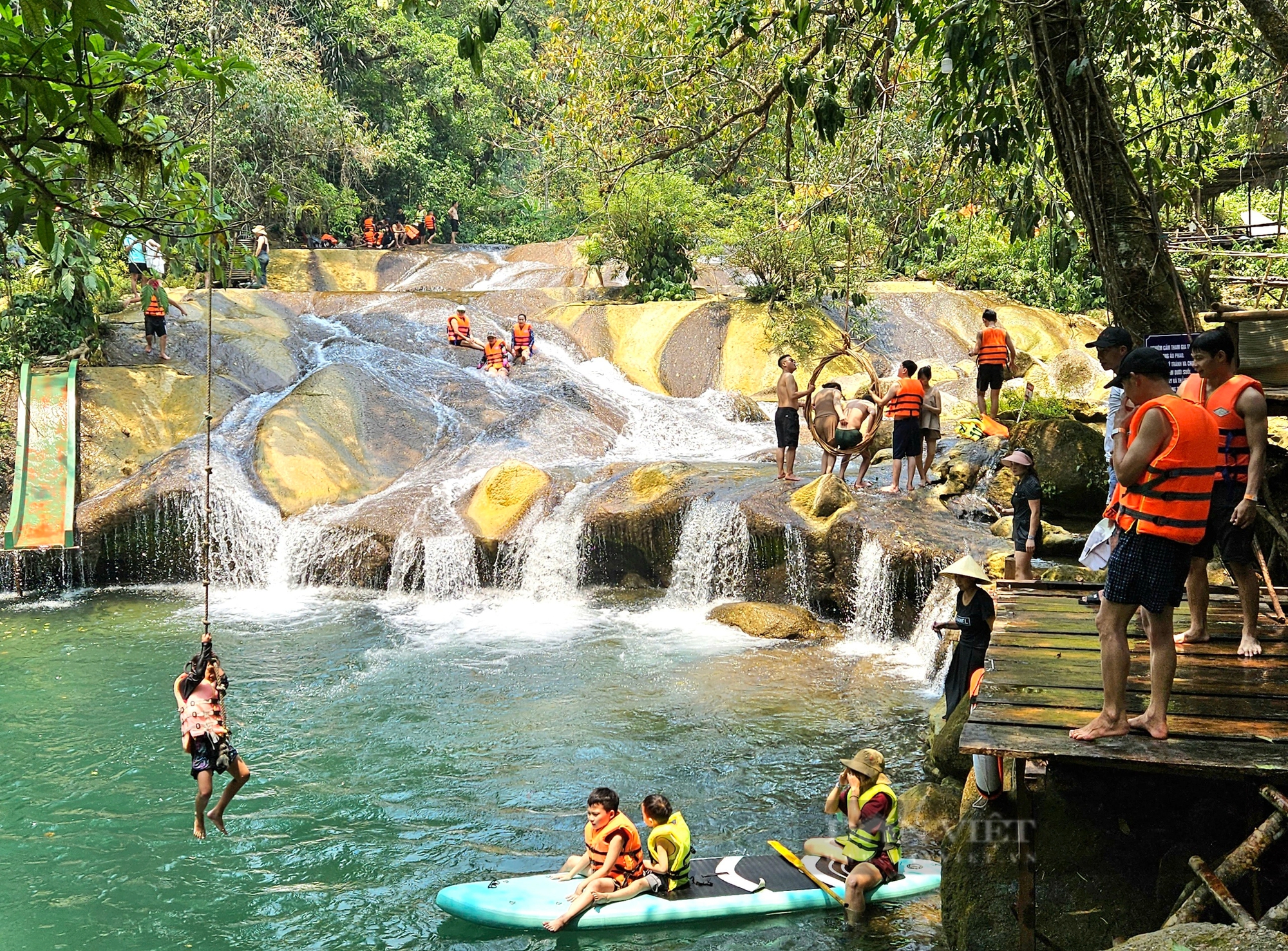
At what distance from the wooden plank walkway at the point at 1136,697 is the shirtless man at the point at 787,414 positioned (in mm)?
6803

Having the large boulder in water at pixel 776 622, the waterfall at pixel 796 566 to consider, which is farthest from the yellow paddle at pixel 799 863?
the waterfall at pixel 796 566

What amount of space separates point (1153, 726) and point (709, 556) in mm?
9221

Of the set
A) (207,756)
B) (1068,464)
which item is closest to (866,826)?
(207,756)

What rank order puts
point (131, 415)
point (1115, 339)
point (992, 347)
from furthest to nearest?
point (131, 415) < point (992, 347) < point (1115, 339)

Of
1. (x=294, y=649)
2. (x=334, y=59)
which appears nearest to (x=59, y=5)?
(x=294, y=649)

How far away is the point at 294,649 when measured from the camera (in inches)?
475

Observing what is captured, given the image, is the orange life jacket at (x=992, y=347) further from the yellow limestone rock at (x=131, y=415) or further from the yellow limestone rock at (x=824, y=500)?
the yellow limestone rock at (x=131, y=415)

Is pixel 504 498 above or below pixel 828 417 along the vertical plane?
below

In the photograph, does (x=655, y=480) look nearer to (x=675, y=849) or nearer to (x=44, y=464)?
(x=675, y=849)

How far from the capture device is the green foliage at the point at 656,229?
22.8 meters

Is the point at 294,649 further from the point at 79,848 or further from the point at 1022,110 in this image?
the point at 1022,110

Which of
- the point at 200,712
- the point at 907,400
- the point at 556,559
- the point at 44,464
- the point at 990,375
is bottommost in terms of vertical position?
the point at 200,712

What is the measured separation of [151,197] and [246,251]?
5.47ft

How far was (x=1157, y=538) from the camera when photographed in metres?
4.28
